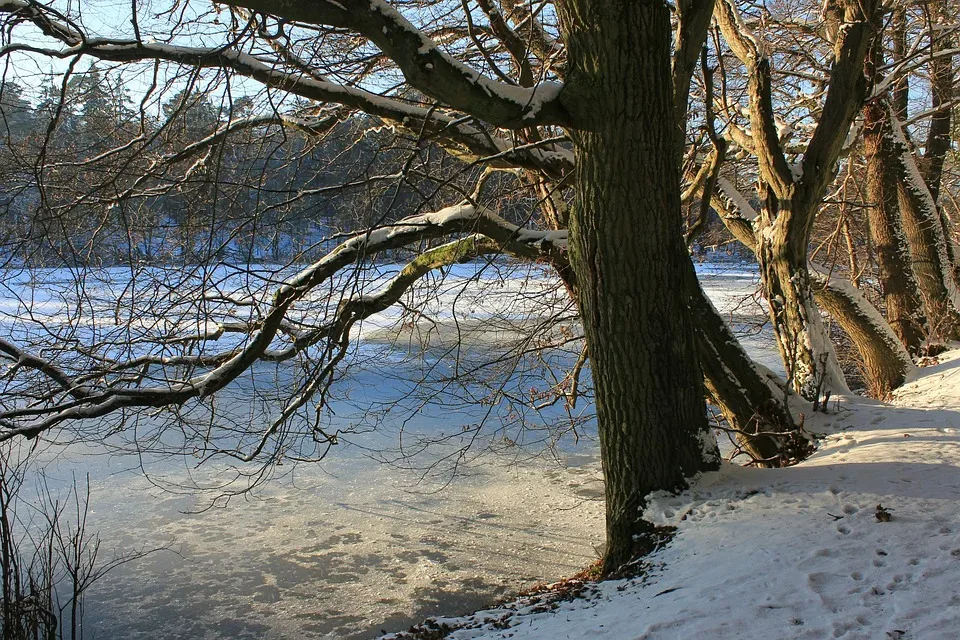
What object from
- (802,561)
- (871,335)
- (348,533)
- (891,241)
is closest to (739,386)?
(802,561)

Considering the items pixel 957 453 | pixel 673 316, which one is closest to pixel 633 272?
pixel 673 316

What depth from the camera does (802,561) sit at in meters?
3.20

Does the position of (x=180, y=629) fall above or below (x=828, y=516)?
below

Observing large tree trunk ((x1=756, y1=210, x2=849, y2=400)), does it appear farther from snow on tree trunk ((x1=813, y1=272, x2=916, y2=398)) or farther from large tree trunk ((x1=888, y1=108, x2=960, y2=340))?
large tree trunk ((x1=888, y1=108, x2=960, y2=340))

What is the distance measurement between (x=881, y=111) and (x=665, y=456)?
6291 millimetres

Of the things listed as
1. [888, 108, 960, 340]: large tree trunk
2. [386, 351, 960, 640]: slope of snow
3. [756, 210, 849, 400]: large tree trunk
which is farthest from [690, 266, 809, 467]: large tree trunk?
[888, 108, 960, 340]: large tree trunk

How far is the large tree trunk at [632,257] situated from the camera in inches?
152

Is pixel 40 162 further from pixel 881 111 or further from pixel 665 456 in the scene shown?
pixel 881 111

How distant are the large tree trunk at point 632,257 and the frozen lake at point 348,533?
2.16 meters

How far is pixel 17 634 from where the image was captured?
4219 mm

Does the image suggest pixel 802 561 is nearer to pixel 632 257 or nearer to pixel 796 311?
pixel 632 257

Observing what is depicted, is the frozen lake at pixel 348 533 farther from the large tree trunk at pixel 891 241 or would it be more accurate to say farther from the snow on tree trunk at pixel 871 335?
the large tree trunk at pixel 891 241

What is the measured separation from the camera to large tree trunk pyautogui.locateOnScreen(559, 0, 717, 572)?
3854 millimetres

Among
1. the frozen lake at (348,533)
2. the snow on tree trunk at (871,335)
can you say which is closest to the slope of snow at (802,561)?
the frozen lake at (348,533)
